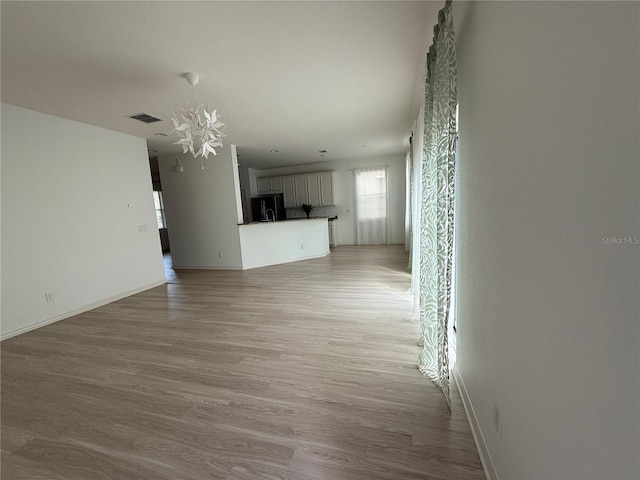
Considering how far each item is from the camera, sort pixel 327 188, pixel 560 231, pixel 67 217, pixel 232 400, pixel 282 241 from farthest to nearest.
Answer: pixel 327 188, pixel 282 241, pixel 67 217, pixel 232 400, pixel 560 231

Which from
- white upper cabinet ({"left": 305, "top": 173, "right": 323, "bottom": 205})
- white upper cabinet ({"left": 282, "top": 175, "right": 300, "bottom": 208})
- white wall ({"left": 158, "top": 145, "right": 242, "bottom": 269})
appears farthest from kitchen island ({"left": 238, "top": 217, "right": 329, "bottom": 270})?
white upper cabinet ({"left": 282, "top": 175, "right": 300, "bottom": 208})

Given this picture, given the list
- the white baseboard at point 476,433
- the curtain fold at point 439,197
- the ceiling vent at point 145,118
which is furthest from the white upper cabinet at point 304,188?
the white baseboard at point 476,433

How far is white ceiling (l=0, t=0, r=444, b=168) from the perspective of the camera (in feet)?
5.73

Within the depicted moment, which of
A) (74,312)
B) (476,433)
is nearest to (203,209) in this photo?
(74,312)

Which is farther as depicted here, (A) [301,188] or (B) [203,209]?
(A) [301,188]

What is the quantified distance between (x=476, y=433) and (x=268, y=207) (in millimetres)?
7225

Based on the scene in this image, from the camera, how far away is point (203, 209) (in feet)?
18.2

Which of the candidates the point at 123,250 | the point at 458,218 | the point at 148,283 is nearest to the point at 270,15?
the point at 458,218

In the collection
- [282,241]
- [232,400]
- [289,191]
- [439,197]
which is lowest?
[232,400]

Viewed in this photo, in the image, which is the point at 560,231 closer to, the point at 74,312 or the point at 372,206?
the point at 74,312

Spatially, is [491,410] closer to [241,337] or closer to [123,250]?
[241,337]

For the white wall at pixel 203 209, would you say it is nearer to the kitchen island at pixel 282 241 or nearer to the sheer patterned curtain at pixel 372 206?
the kitchen island at pixel 282 241

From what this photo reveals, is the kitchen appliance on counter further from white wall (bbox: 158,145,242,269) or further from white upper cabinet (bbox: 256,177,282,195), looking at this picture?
white wall (bbox: 158,145,242,269)

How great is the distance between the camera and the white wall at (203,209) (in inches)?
207
